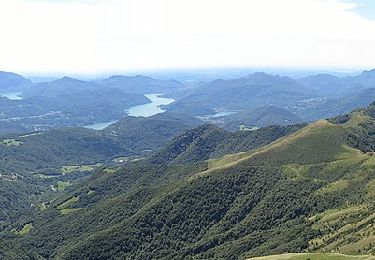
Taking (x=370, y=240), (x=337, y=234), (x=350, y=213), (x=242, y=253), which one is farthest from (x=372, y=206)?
(x=242, y=253)

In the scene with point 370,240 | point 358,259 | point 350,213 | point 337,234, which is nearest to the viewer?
point 358,259

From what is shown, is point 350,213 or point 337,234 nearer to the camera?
point 337,234

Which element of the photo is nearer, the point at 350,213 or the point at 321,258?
the point at 321,258

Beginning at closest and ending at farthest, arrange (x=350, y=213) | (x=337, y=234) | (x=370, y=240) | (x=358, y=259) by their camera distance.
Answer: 1. (x=358, y=259)
2. (x=370, y=240)
3. (x=337, y=234)
4. (x=350, y=213)

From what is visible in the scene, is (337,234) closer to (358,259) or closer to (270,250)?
(270,250)

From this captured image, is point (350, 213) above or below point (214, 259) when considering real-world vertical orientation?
above

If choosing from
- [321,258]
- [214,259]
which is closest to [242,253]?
[214,259]

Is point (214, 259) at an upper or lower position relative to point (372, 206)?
lower

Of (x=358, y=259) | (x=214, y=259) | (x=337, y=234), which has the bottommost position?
(x=214, y=259)

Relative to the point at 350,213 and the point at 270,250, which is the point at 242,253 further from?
the point at 350,213
